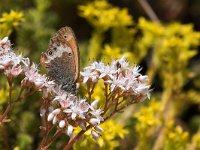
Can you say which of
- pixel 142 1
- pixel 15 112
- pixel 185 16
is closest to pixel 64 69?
pixel 15 112

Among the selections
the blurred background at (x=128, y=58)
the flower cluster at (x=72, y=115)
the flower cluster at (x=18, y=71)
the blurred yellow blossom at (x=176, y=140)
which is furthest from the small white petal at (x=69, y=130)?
the blurred yellow blossom at (x=176, y=140)

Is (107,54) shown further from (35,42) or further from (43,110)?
(43,110)

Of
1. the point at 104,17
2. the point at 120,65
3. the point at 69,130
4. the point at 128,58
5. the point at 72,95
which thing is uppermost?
the point at 104,17

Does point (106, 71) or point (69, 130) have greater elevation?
point (106, 71)

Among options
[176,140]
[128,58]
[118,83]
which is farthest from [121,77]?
[128,58]

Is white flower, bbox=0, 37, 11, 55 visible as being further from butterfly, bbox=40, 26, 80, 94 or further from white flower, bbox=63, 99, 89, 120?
white flower, bbox=63, 99, 89, 120

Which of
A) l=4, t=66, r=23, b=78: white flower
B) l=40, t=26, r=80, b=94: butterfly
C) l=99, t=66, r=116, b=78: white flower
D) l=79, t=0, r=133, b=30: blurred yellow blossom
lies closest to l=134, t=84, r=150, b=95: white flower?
l=99, t=66, r=116, b=78: white flower

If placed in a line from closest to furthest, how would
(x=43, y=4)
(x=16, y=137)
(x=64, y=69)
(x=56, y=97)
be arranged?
(x=56, y=97) < (x=64, y=69) < (x=16, y=137) < (x=43, y=4)

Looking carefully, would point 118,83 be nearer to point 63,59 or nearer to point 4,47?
point 63,59
